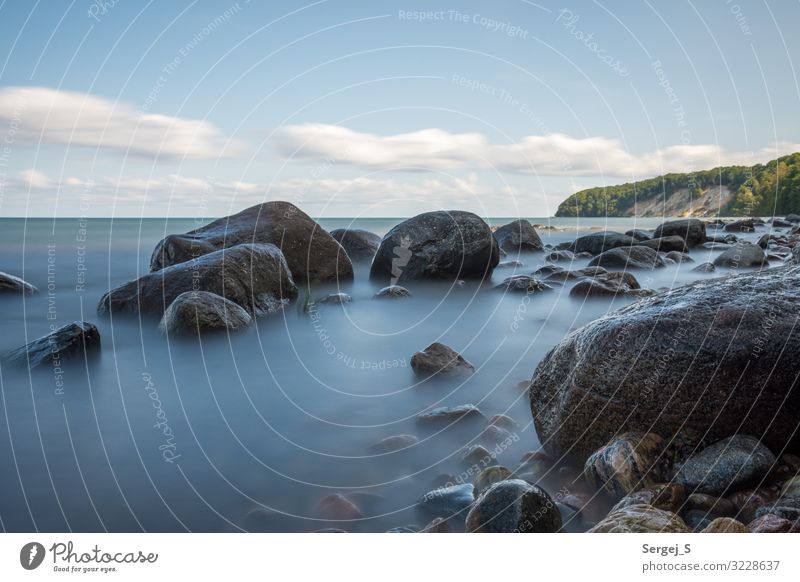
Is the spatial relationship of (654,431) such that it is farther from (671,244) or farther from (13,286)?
(671,244)

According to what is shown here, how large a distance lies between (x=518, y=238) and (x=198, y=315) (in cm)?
1503

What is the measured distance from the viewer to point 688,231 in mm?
20766

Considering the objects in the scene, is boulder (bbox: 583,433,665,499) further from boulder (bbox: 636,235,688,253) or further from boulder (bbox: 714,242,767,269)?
boulder (bbox: 636,235,688,253)

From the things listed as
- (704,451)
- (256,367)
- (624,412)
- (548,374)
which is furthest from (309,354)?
(704,451)

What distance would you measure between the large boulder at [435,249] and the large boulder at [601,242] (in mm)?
7499

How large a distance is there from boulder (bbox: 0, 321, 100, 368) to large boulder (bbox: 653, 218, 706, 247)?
64.5 feet

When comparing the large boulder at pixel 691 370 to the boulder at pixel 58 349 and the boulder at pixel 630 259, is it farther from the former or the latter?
the boulder at pixel 630 259

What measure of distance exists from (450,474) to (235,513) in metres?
1.37

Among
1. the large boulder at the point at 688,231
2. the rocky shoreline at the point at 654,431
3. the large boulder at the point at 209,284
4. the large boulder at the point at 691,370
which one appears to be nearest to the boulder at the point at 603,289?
the large boulder at the point at 209,284

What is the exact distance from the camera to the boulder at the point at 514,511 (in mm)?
2898

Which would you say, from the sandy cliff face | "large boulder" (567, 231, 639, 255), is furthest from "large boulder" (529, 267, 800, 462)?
the sandy cliff face

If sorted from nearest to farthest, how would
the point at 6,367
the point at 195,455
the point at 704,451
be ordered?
the point at 704,451 → the point at 195,455 → the point at 6,367

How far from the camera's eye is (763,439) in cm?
333

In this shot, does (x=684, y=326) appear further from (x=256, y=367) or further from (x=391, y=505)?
(x=256, y=367)
